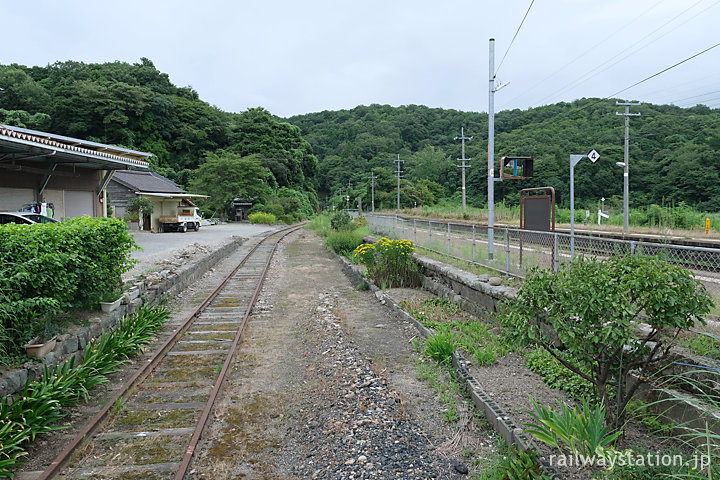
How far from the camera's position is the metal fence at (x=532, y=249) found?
15.4 ft

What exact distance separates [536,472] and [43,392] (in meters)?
4.82

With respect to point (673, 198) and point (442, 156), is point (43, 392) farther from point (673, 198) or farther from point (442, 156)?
point (442, 156)

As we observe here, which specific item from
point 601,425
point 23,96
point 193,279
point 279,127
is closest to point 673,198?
point 193,279

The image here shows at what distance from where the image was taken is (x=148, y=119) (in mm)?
63031

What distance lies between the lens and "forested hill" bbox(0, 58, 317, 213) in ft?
187

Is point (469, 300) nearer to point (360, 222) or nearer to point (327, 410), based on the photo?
point (327, 410)

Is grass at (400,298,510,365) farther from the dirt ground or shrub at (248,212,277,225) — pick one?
shrub at (248,212,277,225)

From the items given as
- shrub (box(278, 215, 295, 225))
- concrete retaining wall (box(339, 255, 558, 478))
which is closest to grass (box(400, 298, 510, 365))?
concrete retaining wall (box(339, 255, 558, 478))

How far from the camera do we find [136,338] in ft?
23.7

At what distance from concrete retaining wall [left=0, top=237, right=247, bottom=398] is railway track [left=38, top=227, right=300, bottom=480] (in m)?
0.91

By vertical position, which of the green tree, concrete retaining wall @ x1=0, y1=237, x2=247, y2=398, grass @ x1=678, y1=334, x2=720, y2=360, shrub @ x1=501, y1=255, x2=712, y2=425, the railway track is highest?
the green tree

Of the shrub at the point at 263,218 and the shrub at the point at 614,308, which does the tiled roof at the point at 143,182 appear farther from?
the shrub at the point at 614,308

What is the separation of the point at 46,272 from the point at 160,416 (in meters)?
2.49

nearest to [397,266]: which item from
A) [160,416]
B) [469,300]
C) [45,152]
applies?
[469,300]
